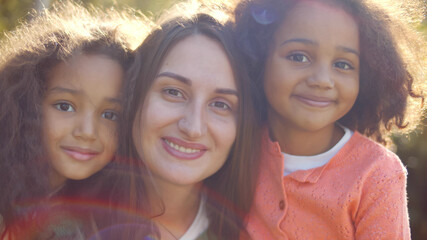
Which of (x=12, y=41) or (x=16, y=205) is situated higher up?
(x=12, y=41)

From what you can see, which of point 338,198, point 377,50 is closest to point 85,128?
point 338,198

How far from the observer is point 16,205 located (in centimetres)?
225

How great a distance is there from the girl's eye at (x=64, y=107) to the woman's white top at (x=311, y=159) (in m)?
1.25

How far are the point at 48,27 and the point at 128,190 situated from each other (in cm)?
104

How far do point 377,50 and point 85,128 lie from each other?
1661 mm

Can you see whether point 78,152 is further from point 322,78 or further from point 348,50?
point 348,50

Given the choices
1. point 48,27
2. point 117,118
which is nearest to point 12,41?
point 48,27

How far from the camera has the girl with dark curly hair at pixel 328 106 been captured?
7.53 ft

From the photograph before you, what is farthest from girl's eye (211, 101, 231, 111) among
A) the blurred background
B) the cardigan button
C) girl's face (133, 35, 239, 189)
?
the blurred background

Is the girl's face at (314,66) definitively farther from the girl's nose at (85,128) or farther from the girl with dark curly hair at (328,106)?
the girl's nose at (85,128)

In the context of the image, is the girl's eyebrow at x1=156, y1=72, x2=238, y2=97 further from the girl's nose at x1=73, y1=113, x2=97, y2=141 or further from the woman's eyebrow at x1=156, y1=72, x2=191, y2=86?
the girl's nose at x1=73, y1=113, x2=97, y2=141

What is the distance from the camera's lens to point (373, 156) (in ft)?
7.76

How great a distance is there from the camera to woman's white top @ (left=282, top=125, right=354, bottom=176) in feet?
8.25

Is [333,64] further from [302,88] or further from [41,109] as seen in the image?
[41,109]
